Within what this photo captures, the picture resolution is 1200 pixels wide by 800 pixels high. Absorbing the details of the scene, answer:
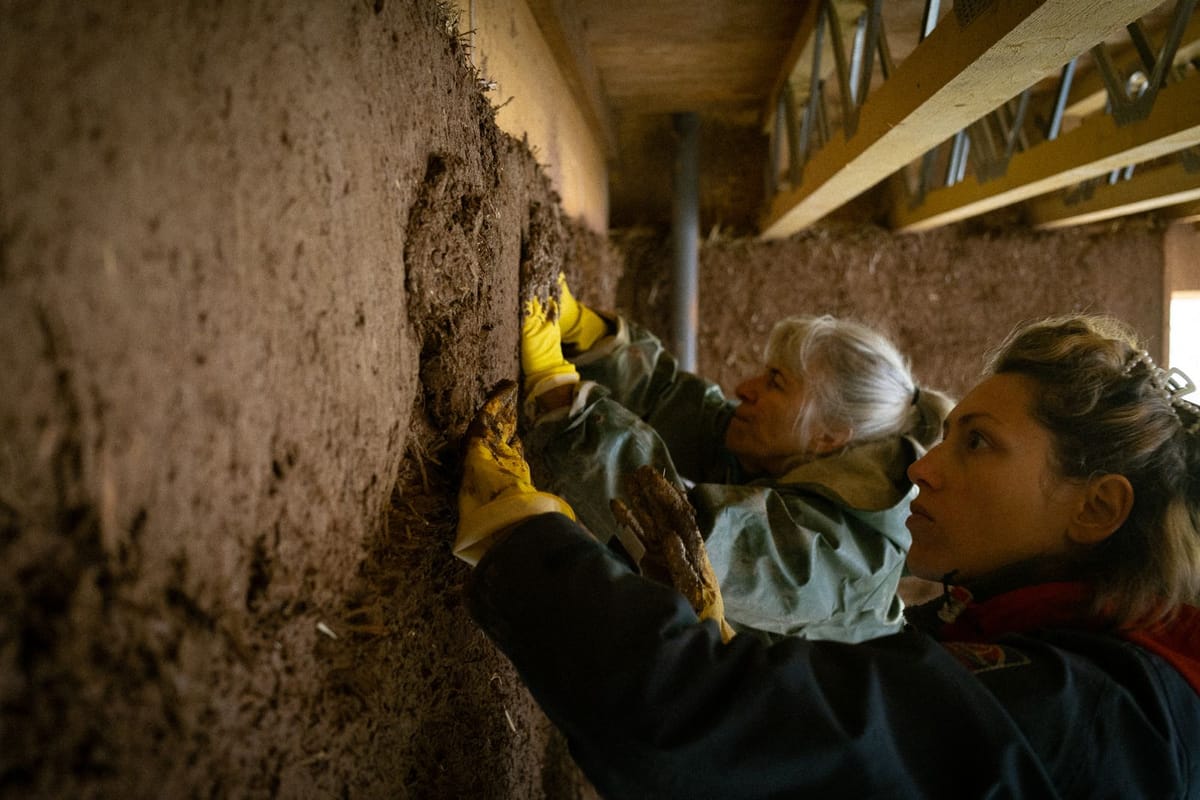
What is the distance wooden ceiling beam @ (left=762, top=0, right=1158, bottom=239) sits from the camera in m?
0.95

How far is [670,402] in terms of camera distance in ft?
6.08

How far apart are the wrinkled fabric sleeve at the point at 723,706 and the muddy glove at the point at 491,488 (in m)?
0.09

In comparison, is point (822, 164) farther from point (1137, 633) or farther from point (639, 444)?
point (1137, 633)

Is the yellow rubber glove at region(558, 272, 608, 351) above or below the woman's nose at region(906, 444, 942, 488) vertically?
above

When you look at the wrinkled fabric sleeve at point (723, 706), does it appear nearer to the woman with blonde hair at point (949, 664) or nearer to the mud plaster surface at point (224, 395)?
the woman with blonde hair at point (949, 664)

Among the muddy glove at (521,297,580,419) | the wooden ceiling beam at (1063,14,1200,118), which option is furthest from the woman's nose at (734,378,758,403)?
the wooden ceiling beam at (1063,14,1200,118)

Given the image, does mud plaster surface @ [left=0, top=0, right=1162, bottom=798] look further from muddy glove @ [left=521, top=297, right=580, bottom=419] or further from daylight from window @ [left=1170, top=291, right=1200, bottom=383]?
daylight from window @ [left=1170, top=291, right=1200, bottom=383]

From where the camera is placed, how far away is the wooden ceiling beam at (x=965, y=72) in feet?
3.11

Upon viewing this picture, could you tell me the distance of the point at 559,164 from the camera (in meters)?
1.94

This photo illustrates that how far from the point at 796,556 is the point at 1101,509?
461mm

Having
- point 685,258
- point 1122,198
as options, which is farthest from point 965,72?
point 685,258

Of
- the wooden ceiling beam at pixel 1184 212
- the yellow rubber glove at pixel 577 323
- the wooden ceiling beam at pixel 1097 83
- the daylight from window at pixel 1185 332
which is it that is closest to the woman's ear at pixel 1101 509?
the yellow rubber glove at pixel 577 323

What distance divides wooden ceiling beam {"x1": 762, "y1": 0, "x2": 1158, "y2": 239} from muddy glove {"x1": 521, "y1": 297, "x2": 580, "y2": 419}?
2.49 feet

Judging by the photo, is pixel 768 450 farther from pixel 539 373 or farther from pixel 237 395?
pixel 237 395
